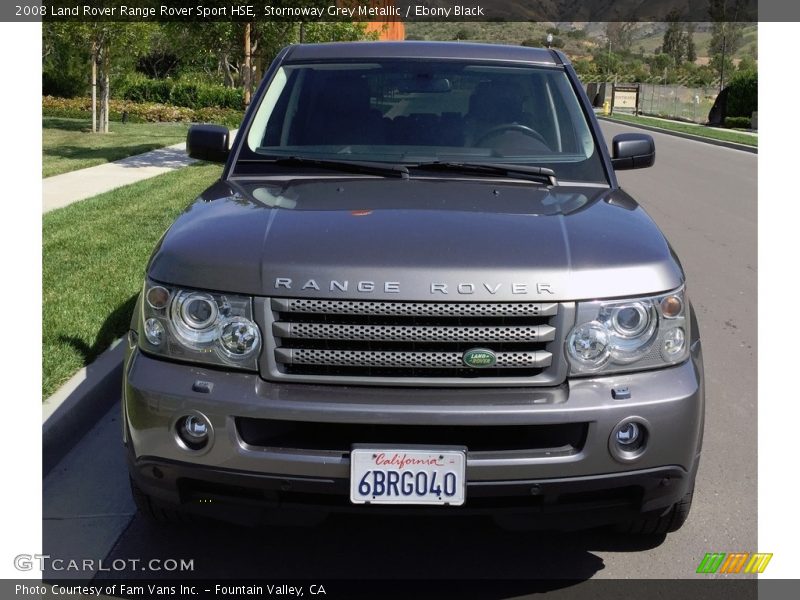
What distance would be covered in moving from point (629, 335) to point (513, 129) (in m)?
1.72

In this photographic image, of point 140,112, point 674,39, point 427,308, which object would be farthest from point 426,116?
point 674,39

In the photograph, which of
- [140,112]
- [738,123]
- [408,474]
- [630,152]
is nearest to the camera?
[408,474]

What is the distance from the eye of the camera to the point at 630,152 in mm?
4906

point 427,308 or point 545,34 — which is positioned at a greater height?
point 545,34

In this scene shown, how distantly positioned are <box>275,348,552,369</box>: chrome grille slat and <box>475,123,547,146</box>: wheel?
5.64ft

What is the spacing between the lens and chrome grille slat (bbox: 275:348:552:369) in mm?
3088

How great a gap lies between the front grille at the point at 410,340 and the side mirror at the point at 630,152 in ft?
6.62

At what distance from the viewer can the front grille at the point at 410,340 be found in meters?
3.06

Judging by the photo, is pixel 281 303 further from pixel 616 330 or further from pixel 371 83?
pixel 371 83

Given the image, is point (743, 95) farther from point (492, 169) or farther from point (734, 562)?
point (734, 562)

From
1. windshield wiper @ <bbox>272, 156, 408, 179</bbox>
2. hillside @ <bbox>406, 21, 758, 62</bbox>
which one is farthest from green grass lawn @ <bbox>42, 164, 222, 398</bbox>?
hillside @ <bbox>406, 21, 758, 62</bbox>

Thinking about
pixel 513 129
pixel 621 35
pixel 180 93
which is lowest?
pixel 513 129

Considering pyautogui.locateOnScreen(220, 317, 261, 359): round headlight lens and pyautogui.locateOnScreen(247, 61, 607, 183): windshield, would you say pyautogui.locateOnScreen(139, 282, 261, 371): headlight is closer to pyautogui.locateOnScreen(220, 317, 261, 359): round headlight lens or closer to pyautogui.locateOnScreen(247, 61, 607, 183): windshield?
pyautogui.locateOnScreen(220, 317, 261, 359): round headlight lens

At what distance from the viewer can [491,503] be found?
10.2ft
